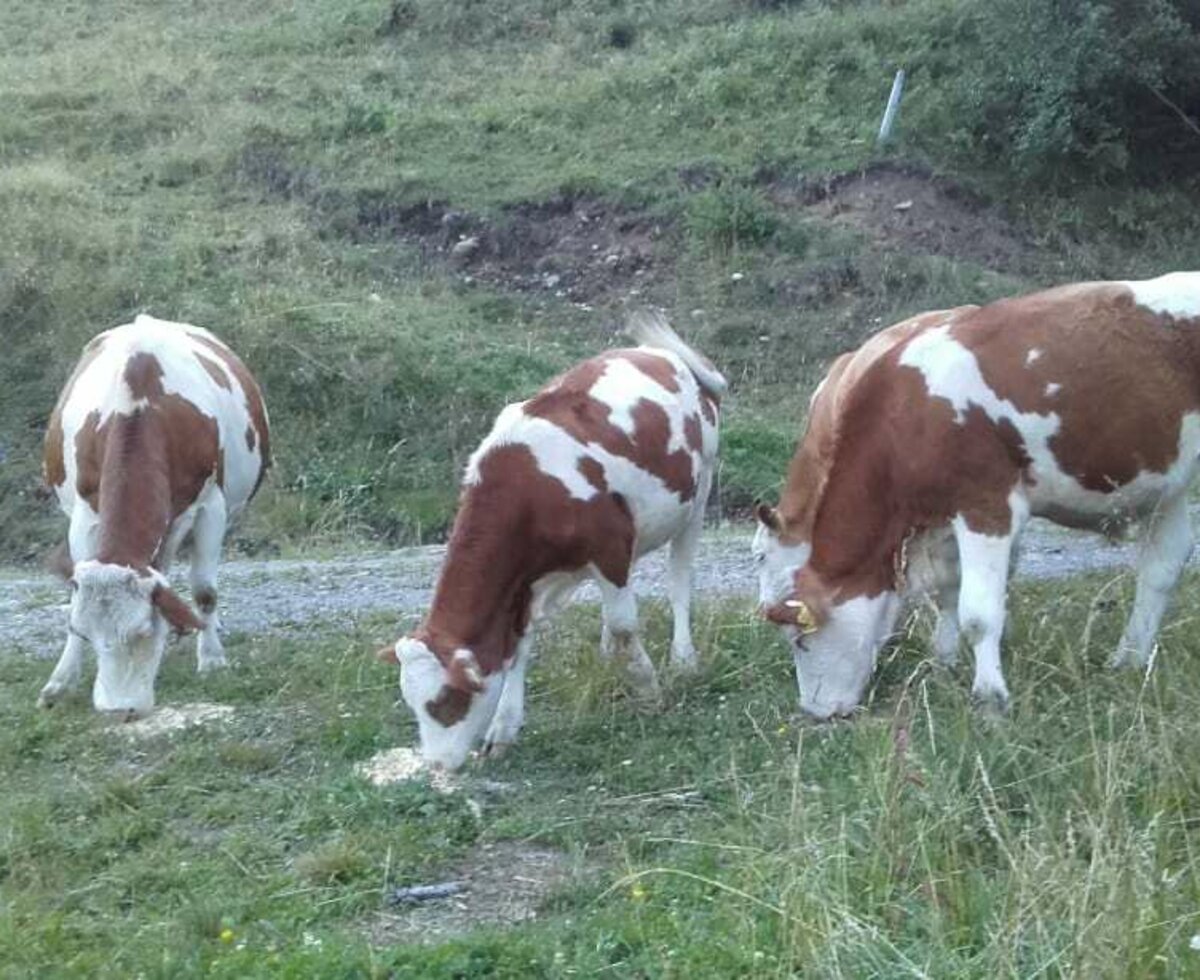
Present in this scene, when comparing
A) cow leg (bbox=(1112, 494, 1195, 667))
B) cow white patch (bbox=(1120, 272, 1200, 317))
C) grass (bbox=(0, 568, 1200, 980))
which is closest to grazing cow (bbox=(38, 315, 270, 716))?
grass (bbox=(0, 568, 1200, 980))

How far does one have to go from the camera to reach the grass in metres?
5.42

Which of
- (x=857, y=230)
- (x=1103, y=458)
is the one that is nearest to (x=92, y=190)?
(x=857, y=230)

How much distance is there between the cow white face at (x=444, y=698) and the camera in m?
8.38

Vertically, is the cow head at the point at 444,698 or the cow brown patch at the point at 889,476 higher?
the cow brown patch at the point at 889,476

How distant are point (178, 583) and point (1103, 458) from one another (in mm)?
7816

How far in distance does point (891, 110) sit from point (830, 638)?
16465mm

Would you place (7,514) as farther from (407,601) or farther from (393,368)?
Answer: (407,601)

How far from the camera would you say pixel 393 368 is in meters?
Result: 19.1

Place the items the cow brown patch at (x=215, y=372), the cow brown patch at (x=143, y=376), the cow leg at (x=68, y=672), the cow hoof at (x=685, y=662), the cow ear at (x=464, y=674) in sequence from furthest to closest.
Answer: the cow brown patch at (x=215, y=372) < the cow brown patch at (x=143, y=376) < the cow leg at (x=68, y=672) < the cow hoof at (x=685, y=662) < the cow ear at (x=464, y=674)

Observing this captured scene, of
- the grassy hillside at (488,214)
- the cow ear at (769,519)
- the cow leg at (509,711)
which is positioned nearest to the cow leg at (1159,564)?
the cow ear at (769,519)

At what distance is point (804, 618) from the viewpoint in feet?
28.3

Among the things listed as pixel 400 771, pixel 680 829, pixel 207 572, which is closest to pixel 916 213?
pixel 207 572

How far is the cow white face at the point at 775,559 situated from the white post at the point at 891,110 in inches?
609

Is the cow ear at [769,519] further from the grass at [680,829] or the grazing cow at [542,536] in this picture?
the grass at [680,829]
